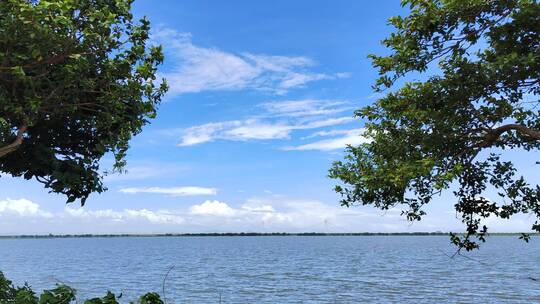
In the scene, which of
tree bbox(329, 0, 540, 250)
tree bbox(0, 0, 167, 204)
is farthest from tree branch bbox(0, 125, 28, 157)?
tree bbox(329, 0, 540, 250)

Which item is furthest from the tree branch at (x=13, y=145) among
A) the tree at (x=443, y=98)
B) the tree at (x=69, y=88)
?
the tree at (x=443, y=98)

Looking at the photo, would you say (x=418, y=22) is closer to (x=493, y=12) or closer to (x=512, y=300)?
(x=493, y=12)

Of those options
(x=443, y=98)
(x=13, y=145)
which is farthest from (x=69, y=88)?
(x=443, y=98)

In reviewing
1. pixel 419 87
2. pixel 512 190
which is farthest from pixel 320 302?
pixel 419 87

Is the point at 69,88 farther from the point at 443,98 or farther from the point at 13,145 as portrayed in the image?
the point at 443,98

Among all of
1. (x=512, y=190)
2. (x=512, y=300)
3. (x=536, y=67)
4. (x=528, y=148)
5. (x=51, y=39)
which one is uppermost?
(x=51, y=39)

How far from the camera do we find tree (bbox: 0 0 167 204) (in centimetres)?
1173

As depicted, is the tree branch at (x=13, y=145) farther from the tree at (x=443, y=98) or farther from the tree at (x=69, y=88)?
the tree at (x=443, y=98)

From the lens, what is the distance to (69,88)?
13.2 meters

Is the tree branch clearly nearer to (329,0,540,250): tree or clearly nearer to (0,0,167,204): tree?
(0,0,167,204): tree

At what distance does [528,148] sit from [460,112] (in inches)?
137

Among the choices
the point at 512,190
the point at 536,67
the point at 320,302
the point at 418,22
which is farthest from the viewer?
the point at 320,302

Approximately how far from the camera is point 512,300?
33.6 meters

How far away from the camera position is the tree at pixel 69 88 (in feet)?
38.5
